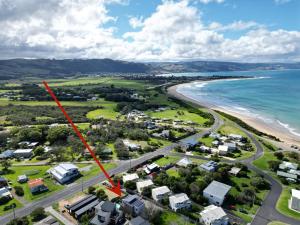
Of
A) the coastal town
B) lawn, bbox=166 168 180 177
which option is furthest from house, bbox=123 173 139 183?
lawn, bbox=166 168 180 177

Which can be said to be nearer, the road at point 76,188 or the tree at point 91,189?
the road at point 76,188

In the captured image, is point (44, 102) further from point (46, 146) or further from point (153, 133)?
point (153, 133)

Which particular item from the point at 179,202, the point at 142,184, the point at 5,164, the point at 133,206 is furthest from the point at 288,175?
the point at 5,164

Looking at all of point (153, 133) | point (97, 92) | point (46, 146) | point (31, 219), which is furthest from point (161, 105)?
point (31, 219)

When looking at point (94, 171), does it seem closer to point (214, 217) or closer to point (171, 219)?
point (171, 219)

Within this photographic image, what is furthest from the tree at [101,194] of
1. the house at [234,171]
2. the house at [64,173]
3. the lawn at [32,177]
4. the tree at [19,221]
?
the house at [234,171]

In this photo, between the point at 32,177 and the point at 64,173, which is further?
the point at 32,177

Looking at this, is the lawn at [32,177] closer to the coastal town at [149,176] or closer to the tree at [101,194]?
the coastal town at [149,176]
